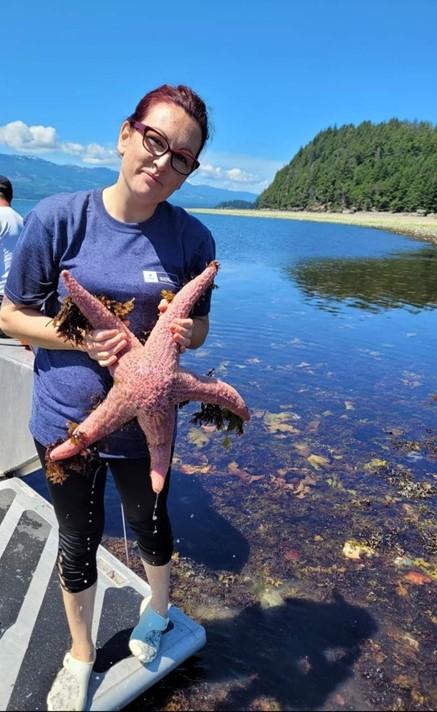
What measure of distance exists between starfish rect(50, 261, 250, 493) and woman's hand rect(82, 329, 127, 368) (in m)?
0.03

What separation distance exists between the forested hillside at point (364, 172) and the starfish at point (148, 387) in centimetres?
10736

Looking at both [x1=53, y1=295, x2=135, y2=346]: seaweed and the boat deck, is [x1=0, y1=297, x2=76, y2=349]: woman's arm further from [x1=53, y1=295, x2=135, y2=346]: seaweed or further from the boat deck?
the boat deck

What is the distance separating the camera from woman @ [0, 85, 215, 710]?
2305mm

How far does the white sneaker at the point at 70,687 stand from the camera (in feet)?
8.71

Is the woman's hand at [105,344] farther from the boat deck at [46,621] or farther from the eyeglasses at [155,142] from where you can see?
the boat deck at [46,621]

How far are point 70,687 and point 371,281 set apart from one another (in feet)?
71.4

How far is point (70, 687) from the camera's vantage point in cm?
273

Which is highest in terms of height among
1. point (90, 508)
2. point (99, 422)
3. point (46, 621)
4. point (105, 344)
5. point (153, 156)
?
point (153, 156)

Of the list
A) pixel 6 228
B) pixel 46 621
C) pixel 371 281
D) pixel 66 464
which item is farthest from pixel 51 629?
pixel 371 281

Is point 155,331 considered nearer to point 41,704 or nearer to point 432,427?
point 41,704

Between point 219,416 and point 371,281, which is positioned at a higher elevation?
point 219,416

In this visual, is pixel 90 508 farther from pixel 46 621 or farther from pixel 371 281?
pixel 371 281

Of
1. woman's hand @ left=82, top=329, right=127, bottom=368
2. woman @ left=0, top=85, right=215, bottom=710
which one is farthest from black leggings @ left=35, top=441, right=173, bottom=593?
woman's hand @ left=82, top=329, right=127, bottom=368

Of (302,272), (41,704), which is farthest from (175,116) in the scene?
(302,272)
